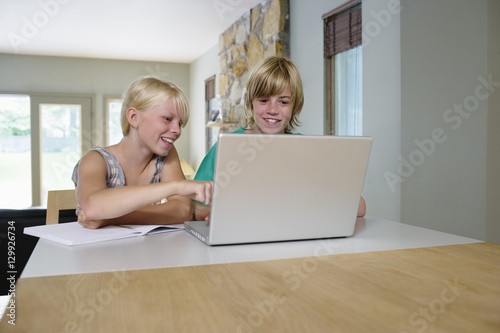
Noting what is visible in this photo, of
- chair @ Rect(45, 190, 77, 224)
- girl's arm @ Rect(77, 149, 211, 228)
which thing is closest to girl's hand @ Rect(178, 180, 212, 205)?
girl's arm @ Rect(77, 149, 211, 228)

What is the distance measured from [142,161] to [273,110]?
0.48 metres

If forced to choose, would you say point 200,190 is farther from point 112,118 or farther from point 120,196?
point 112,118

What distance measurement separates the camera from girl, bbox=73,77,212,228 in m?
1.02

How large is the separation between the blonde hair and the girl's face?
0.01 meters

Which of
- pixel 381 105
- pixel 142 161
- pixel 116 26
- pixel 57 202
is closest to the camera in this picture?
pixel 57 202

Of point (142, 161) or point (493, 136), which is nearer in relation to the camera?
point (142, 161)

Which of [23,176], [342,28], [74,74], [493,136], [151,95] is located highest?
[74,74]

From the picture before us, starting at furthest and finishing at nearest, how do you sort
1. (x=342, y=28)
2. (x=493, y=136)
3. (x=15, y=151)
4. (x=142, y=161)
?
(x=15, y=151), (x=342, y=28), (x=493, y=136), (x=142, y=161)

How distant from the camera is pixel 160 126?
1264 millimetres

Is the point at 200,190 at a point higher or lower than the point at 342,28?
lower

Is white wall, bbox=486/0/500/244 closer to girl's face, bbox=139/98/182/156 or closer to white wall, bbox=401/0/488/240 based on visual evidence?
white wall, bbox=401/0/488/240

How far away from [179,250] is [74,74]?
6.07m

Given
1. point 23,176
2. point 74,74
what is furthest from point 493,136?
point 23,176

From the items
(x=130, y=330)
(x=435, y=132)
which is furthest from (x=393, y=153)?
(x=130, y=330)
